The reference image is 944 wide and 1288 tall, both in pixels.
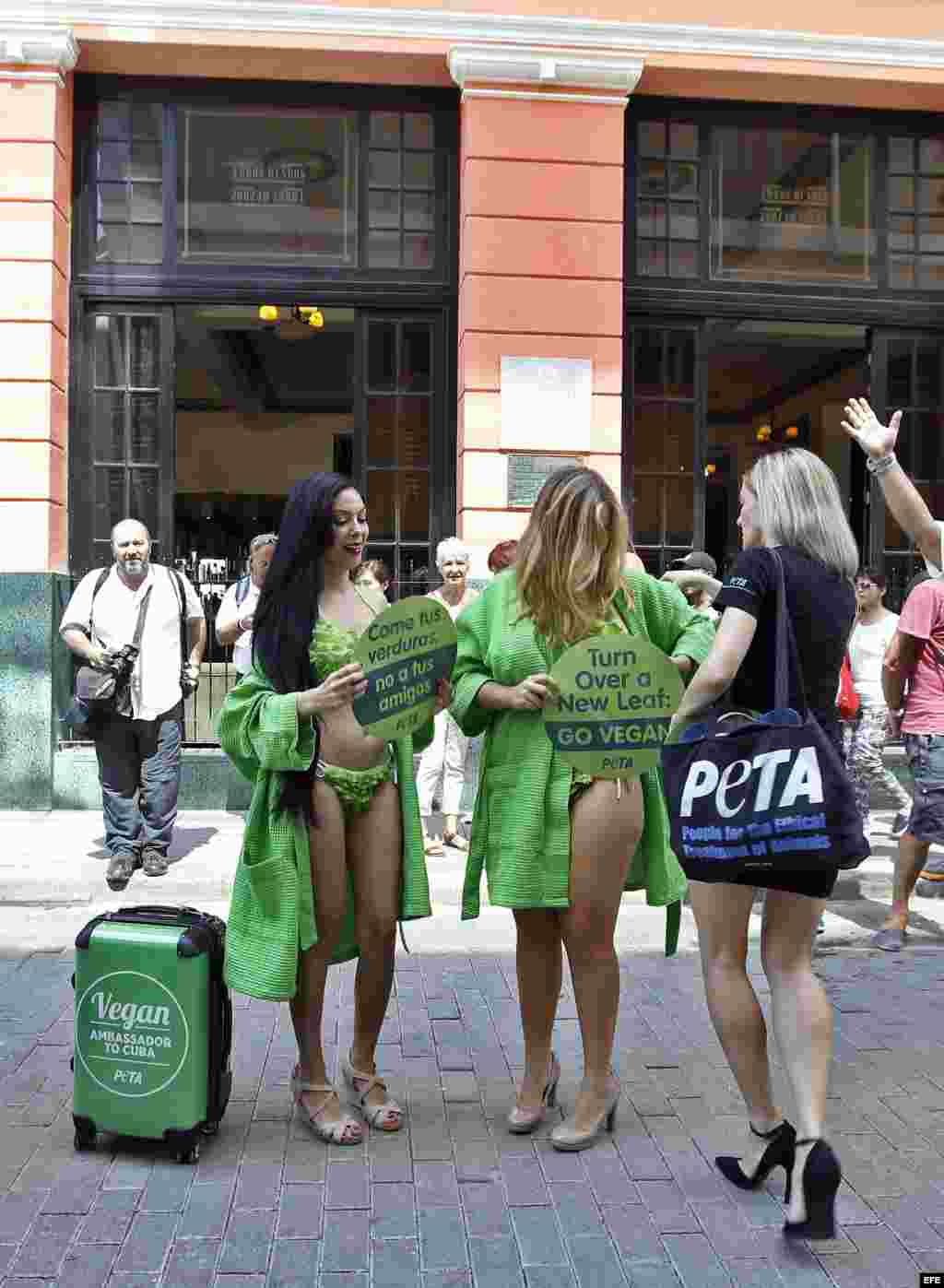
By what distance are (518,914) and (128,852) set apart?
14.9ft

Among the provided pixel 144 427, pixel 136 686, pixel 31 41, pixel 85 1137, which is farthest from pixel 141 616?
pixel 85 1137

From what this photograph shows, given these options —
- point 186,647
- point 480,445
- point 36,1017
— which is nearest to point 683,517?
point 480,445

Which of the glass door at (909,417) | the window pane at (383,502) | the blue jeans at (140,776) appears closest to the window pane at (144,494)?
the window pane at (383,502)

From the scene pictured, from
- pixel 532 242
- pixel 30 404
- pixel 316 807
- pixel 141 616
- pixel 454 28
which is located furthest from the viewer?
pixel 532 242

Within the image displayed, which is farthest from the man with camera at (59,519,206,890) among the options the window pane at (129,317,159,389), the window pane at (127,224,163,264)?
the window pane at (127,224,163,264)

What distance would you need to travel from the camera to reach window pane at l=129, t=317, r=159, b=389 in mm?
11016

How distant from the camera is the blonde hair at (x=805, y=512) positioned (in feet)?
12.7

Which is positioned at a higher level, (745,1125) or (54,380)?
(54,380)

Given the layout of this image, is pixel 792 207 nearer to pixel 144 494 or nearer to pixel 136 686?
pixel 144 494

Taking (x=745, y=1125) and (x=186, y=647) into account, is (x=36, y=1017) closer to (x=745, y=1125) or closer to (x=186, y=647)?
(x=745, y=1125)

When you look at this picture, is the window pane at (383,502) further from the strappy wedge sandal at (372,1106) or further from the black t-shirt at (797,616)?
the black t-shirt at (797,616)

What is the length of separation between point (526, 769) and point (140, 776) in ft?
16.3

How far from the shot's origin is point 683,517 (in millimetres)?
11398

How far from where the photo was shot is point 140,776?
340 inches
